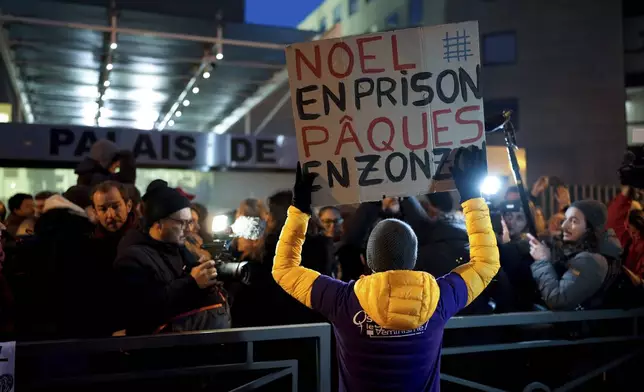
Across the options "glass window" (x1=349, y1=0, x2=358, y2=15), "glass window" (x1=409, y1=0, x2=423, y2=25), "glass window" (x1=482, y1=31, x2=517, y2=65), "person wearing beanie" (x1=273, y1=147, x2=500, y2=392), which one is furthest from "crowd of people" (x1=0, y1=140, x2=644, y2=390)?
"glass window" (x1=349, y1=0, x2=358, y2=15)

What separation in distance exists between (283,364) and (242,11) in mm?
8879

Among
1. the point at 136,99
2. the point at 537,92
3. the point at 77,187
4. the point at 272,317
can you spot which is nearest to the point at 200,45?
the point at 136,99

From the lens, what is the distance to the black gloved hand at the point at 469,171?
3039mm

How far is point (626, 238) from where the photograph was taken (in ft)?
20.5

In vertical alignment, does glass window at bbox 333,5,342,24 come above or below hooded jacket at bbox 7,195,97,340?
above

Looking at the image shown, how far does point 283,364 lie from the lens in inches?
144

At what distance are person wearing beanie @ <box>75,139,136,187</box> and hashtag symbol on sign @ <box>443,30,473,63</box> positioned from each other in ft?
12.5

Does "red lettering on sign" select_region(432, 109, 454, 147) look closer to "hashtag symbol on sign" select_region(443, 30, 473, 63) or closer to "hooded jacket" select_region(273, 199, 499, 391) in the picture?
"hashtag symbol on sign" select_region(443, 30, 473, 63)

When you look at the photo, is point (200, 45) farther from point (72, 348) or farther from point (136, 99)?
point (72, 348)

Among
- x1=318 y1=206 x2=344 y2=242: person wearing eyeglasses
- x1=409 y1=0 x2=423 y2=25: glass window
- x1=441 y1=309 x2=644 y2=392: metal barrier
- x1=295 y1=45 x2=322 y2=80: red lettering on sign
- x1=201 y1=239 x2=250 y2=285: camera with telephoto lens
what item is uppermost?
x1=409 y1=0 x2=423 y2=25: glass window

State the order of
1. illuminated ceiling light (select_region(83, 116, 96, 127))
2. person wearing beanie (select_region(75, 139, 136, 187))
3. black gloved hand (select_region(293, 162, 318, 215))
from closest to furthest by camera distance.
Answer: black gloved hand (select_region(293, 162, 318, 215))
person wearing beanie (select_region(75, 139, 136, 187))
illuminated ceiling light (select_region(83, 116, 96, 127))

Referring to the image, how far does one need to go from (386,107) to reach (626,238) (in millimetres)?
4179

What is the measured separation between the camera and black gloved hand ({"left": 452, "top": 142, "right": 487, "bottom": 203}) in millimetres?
3039

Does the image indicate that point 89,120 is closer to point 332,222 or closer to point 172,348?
point 332,222
